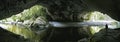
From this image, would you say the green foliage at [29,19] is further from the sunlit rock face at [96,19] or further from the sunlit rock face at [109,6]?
the sunlit rock face at [109,6]

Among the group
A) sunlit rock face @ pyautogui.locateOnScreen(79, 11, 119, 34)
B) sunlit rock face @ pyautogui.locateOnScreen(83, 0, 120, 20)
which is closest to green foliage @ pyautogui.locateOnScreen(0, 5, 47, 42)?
sunlit rock face @ pyautogui.locateOnScreen(79, 11, 119, 34)

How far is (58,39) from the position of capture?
8.34m

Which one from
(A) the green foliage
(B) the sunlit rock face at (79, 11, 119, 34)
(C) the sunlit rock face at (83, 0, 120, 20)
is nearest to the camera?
(C) the sunlit rock face at (83, 0, 120, 20)

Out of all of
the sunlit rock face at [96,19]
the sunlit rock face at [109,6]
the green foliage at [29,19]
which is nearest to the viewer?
the sunlit rock face at [109,6]

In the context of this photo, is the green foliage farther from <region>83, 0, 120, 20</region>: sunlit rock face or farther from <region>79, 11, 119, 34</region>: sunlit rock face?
<region>83, 0, 120, 20</region>: sunlit rock face

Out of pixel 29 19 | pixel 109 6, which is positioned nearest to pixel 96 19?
pixel 29 19

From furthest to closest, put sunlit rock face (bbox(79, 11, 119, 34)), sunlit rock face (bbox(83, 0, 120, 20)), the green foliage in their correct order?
sunlit rock face (bbox(79, 11, 119, 34)) < the green foliage < sunlit rock face (bbox(83, 0, 120, 20))

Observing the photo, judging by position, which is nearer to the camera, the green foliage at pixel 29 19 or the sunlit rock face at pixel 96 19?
the green foliage at pixel 29 19

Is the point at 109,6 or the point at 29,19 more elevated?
the point at 109,6

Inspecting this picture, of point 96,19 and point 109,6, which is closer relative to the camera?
point 109,6

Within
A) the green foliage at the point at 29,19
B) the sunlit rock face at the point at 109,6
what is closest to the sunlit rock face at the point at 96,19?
the green foliage at the point at 29,19

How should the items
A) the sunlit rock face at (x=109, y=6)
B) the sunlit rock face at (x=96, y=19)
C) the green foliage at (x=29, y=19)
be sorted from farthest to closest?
the sunlit rock face at (x=96, y=19) → the green foliage at (x=29, y=19) → the sunlit rock face at (x=109, y=6)

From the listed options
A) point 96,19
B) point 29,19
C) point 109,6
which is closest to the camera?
point 109,6

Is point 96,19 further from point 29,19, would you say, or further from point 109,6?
point 109,6
